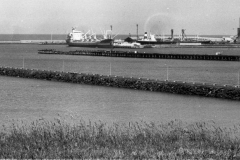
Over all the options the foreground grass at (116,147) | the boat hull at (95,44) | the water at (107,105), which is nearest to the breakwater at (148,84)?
the water at (107,105)

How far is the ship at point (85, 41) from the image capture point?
155625 mm

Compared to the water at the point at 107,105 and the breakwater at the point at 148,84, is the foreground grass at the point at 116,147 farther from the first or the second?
the breakwater at the point at 148,84

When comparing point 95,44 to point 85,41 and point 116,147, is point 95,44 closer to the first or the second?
point 85,41

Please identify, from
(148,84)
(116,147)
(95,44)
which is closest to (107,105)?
(148,84)

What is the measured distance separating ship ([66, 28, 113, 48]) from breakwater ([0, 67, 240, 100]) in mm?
101727

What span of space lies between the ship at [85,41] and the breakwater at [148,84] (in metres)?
102

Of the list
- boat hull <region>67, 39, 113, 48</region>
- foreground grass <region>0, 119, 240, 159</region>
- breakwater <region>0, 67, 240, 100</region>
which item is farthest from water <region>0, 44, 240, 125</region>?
boat hull <region>67, 39, 113, 48</region>

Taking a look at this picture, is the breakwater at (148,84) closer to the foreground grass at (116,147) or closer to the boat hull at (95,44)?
the foreground grass at (116,147)

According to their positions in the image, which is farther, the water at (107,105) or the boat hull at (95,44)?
the boat hull at (95,44)

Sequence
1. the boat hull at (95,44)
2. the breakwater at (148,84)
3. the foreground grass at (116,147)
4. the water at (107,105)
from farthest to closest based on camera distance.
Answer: the boat hull at (95,44) < the breakwater at (148,84) < the water at (107,105) < the foreground grass at (116,147)

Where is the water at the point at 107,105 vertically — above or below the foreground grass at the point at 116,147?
below

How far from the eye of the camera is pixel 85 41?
16588 centimetres

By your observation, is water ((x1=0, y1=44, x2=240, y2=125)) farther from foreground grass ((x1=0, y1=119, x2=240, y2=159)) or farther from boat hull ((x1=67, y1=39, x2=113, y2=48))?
boat hull ((x1=67, y1=39, x2=113, y2=48))

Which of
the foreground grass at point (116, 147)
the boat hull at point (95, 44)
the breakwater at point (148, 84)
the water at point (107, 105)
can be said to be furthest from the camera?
the boat hull at point (95, 44)
